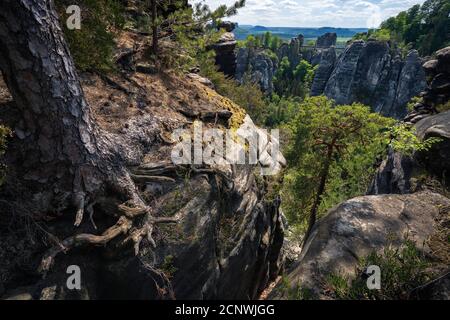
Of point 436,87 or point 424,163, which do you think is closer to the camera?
point 424,163

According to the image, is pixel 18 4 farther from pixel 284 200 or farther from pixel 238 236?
pixel 284 200

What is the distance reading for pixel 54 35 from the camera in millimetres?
4898

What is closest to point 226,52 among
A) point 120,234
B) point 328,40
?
point 120,234

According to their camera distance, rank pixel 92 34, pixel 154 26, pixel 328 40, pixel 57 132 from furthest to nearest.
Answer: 1. pixel 328 40
2. pixel 154 26
3. pixel 92 34
4. pixel 57 132

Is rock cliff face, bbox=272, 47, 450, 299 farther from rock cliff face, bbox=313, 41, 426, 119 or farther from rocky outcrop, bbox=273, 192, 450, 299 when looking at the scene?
rock cliff face, bbox=313, 41, 426, 119

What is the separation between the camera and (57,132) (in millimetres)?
5418

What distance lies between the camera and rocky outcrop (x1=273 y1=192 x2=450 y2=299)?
577 centimetres

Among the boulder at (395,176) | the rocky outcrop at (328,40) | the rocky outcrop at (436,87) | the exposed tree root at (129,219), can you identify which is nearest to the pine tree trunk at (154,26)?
the exposed tree root at (129,219)

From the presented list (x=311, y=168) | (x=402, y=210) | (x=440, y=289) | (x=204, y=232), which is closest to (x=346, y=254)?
(x=440, y=289)

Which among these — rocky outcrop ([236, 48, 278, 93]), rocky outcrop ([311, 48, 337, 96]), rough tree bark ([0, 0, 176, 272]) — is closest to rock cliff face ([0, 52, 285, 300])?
rough tree bark ([0, 0, 176, 272])

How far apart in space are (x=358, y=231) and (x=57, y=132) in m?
6.09

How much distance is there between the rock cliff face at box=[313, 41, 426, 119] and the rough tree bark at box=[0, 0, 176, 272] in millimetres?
68926

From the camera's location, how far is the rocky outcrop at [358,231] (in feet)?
18.9

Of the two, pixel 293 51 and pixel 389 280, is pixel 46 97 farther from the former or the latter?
pixel 293 51
